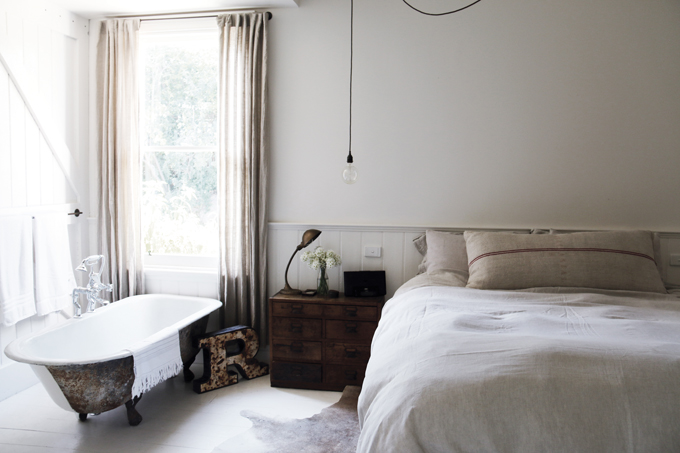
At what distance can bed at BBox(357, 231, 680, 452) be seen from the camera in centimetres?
110

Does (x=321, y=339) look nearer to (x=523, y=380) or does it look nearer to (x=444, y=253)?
(x=444, y=253)

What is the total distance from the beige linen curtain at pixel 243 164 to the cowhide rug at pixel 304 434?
2.71 ft

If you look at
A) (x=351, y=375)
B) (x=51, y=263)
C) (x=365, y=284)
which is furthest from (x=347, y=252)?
(x=51, y=263)

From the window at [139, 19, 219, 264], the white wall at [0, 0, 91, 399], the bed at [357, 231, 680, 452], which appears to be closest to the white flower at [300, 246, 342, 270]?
the window at [139, 19, 219, 264]

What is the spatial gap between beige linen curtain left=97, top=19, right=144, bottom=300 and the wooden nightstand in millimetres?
1217

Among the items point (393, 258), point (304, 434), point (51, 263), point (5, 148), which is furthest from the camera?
point (393, 258)

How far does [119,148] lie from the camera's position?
3258mm

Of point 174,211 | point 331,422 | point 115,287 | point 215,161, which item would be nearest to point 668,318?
point 331,422

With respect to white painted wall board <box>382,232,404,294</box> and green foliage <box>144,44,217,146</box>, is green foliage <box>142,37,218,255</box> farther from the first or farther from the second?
white painted wall board <box>382,232,404,294</box>

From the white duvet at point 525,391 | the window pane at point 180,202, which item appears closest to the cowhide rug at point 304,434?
the white duvet at point 525,391

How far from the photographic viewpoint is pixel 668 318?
5.86ft

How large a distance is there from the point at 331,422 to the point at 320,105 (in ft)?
6.55

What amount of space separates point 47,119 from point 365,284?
7.74 ft

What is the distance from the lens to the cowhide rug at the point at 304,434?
7.16 feet
